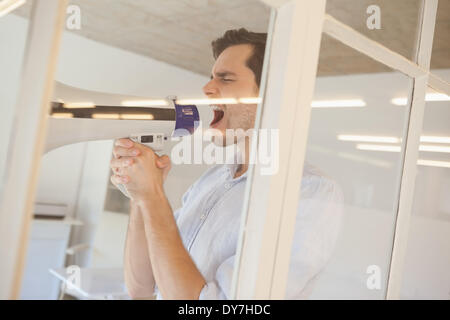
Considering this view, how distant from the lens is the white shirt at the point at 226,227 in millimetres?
968

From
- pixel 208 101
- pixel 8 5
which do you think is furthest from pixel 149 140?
pixel 8 5

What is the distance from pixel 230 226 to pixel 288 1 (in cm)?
52

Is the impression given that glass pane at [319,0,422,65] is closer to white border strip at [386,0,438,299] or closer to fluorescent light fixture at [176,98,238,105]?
white border strip at [386,0,438,299]

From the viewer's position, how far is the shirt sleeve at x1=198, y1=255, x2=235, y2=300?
955 millimetres

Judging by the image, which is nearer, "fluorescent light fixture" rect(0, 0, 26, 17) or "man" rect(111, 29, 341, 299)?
"fluorescent light fixture" rect(0, 0, 26, 17)

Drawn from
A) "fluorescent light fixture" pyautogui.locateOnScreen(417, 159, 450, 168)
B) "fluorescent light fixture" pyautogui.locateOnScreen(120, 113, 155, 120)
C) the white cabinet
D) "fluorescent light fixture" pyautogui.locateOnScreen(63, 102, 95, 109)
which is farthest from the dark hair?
"fluorescent light fixture" pyautogui.locateOnScreen(417, 159, 450, 168)

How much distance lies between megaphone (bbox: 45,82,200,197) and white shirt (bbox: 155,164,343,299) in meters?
0.13

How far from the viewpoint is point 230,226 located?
979 mm

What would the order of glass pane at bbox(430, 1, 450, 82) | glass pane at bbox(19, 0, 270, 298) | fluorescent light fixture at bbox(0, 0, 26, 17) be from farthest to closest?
glass pane at bbox(430, 1, 450, 82)
glass pane at bbox(19, 0, 270, 298)
fluorescent light fixture at bbox(0, 0, 26, 17)

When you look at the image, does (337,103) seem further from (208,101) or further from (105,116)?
(105,116)

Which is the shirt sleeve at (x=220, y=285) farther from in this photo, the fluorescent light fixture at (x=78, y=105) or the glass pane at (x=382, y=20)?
the glass pane at (x=382, y=20)

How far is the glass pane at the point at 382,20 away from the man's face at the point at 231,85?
23 centimetres

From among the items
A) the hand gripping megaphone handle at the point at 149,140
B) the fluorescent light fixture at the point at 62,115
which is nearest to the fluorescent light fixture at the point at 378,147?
the hand gripping megaphone handle at the point at 149,140
